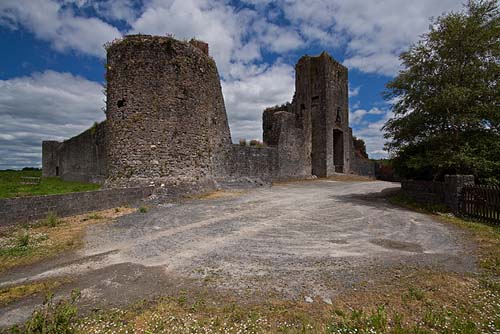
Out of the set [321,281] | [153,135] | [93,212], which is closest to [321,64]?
[153,135]

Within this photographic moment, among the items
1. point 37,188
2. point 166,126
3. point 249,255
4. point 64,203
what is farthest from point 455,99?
point 37,188

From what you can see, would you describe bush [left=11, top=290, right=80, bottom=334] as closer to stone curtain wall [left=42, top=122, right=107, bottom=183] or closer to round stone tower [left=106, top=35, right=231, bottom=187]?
round stone tower [left=106, top=35, right=231, bottom=187]

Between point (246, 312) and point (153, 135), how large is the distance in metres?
10.8

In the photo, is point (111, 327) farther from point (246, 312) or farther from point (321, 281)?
point (321, 281)

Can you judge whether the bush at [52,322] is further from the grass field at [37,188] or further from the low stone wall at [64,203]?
the grass field at [37,188]

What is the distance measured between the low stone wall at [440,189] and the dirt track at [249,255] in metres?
1.86

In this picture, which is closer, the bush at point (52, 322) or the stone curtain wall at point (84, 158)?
the bush at point (52, 322)

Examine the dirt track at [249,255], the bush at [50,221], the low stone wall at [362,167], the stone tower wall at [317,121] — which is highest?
the stone tower wall at [317,121]

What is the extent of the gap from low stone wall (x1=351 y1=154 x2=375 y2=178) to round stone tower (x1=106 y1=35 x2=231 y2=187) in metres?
22.8

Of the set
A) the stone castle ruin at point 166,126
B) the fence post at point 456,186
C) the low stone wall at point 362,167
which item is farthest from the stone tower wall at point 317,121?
the fence post at point 456,186

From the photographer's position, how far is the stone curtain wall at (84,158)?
18.0 metres

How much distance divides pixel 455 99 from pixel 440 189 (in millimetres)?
3414

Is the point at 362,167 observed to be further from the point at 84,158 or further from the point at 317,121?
the point at 84,158

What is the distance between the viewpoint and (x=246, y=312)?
3.09 m
